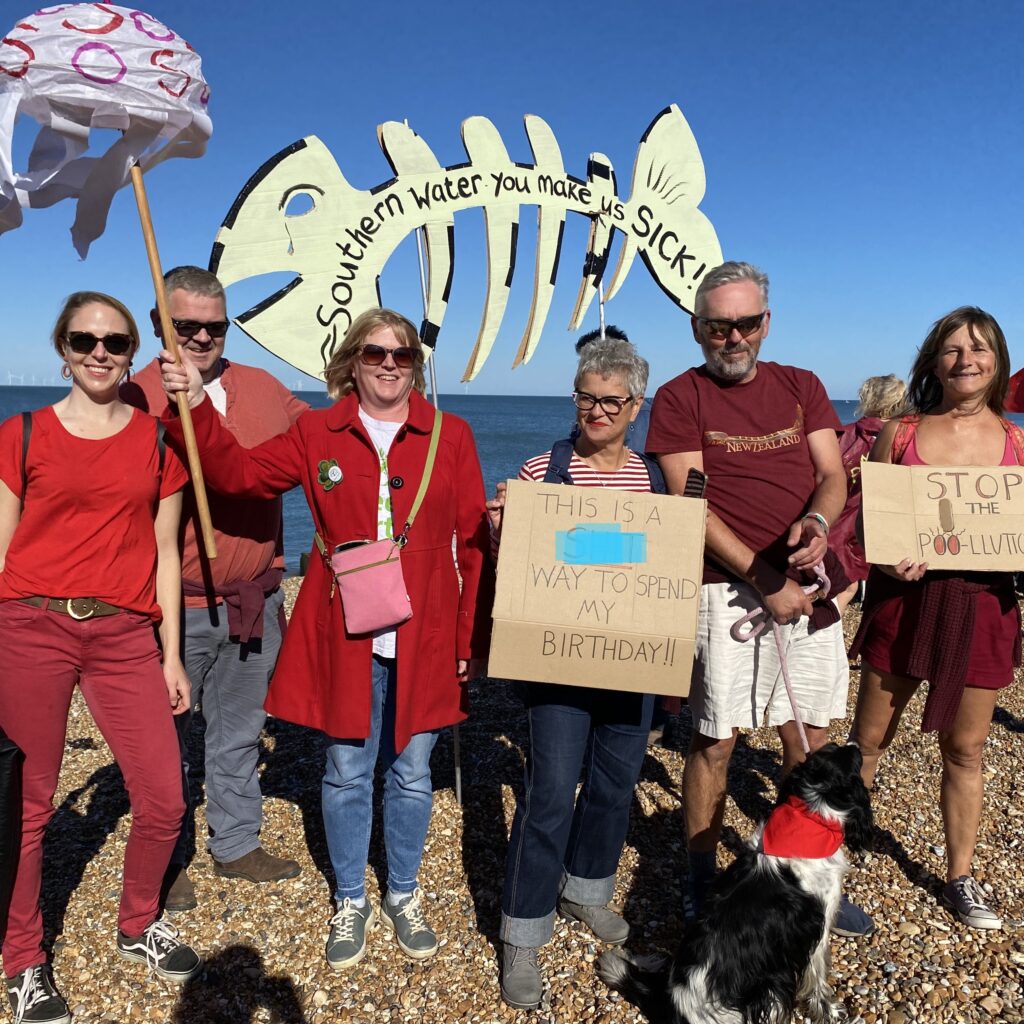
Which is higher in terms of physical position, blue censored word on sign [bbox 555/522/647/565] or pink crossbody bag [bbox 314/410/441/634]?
blue censored word on sign [bbox 555/522/647/565]

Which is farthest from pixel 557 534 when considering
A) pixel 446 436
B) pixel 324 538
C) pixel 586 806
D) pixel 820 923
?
pixel 820 923

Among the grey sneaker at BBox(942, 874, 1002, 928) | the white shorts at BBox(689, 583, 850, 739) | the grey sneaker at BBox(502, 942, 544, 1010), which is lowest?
the grey sneaker at BBox(502, 942, 544, 1010)

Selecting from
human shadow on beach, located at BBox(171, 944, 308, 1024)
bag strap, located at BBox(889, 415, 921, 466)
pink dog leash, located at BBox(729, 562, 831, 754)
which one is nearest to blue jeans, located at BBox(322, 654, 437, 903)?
human shadow on beach, located at BBox(171, 944, 308, 1024)

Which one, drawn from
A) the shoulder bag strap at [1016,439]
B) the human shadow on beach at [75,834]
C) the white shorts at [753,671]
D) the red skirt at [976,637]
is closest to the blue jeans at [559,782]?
the white shorts at [753,671]

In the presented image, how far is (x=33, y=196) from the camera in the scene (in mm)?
2645

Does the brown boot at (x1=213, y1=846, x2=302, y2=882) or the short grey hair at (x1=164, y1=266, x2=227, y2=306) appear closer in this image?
the short grey hair at (x1=164, y1=266, x2=227, y2=306)

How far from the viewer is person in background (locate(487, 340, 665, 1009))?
2676mm

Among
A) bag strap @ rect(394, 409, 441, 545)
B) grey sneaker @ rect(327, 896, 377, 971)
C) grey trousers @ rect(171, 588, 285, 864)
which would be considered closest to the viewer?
bag strap @ rect(394, 409, 441, 545)

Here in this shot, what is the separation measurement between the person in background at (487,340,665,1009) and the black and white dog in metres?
0.48

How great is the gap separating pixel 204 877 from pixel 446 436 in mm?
2623

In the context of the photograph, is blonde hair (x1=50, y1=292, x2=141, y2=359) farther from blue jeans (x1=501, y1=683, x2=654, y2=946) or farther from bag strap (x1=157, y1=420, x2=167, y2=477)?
blue jeans (x1=501, y1=683, x2=654, y2=946)

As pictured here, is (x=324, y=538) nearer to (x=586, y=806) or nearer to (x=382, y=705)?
(x=382, y=705)

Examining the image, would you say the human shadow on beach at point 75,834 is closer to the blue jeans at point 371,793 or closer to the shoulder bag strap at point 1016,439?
the blue jeans at point 371,793

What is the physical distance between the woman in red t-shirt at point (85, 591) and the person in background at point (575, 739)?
1340 millimetres
